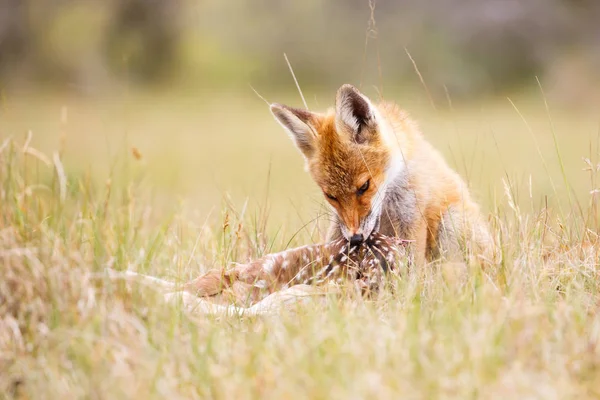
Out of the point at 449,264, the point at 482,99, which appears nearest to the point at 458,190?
the point at 449,264

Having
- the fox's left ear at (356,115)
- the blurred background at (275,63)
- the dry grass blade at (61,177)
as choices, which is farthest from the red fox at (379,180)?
the blurred background at (275,63)

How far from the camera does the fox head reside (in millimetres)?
4969

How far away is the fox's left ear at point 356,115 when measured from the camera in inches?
196

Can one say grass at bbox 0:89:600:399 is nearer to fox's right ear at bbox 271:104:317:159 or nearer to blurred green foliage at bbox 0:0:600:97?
fox's right ear at bbox 271:104:317:159

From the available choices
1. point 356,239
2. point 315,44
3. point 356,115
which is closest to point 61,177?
point 356,239

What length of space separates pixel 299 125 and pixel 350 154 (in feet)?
1.39

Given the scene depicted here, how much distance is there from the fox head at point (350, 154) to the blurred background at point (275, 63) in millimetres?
10815

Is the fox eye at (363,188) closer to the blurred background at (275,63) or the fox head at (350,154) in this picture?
the fox head at (350,154)

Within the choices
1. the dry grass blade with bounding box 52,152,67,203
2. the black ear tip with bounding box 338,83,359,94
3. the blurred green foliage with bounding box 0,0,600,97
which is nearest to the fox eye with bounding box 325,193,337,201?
the black ear tip with bounding box 338,83,359,94

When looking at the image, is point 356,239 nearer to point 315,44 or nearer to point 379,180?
point 379,180

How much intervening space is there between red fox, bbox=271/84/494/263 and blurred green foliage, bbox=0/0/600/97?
45.7 feet

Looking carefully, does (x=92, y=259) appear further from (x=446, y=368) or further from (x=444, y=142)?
(x=444, y=142)

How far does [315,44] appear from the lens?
840 inches

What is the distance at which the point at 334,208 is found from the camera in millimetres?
5164
